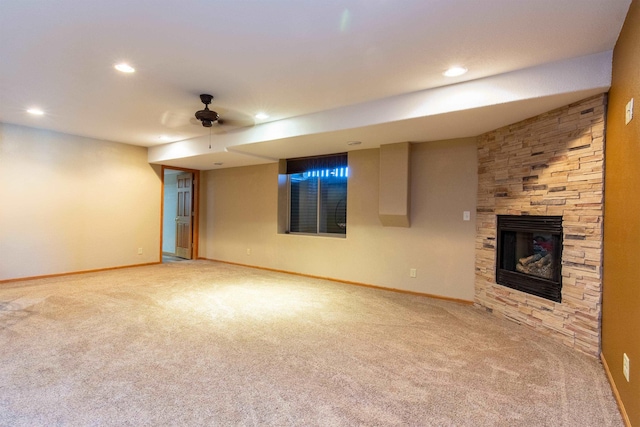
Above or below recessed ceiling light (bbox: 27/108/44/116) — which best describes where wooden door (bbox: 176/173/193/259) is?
below

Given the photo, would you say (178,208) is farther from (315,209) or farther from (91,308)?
(91,308)

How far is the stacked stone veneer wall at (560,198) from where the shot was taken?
8.52ft

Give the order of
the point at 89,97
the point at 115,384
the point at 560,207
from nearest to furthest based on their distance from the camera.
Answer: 1. the point at 115,384
2. the point at 560,207
3. the point at 89,97

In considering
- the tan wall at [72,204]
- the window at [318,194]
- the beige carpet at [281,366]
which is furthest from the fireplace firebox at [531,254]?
the tan wall at [72,204]

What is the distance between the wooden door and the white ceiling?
10.9 feet

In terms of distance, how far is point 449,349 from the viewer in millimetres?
2693

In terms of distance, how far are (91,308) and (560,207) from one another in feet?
16.2

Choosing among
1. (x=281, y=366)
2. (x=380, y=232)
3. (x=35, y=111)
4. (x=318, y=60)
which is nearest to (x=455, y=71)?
(x=318, y=60)

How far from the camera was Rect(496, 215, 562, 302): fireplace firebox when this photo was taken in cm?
299

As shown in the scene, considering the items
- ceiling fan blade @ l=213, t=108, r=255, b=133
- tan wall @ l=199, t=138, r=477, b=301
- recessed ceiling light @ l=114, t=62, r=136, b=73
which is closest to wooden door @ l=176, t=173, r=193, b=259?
tan wall @ l=199, t=138, r=477, b=301

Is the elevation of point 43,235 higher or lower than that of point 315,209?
lower

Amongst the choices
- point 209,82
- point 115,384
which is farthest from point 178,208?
point 115,384

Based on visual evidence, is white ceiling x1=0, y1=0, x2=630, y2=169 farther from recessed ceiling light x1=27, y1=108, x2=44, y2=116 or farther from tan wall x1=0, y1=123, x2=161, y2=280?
tan wall x1=0, y1=123, x2=161, y2=280

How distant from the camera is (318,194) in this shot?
577 cm
